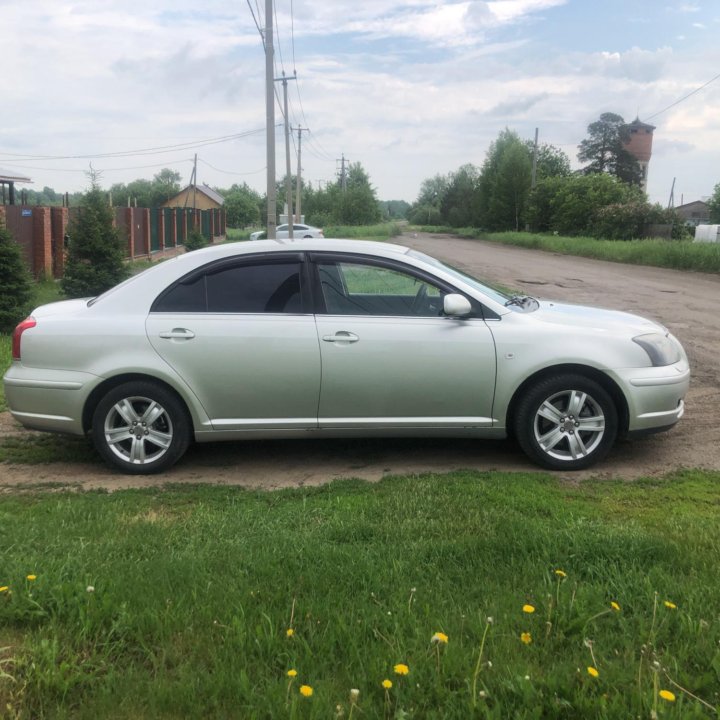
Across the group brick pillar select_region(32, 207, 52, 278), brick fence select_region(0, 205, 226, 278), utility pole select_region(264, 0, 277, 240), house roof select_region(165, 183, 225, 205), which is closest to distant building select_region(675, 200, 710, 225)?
house roof select_region(165, 183, 225, 205)

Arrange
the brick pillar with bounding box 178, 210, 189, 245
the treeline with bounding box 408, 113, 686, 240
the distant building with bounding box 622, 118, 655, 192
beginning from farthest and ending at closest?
the distant building with bounding box 622, 118, 655, 192 < the treeline with bounding box 408, 113, 686, 240 < the brick pillar with bounding box 178, 210, 189, 245

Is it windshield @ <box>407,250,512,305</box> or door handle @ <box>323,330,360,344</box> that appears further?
windshield @ <box>407,250,512,305</box>

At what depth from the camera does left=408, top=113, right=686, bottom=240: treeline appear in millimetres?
44562

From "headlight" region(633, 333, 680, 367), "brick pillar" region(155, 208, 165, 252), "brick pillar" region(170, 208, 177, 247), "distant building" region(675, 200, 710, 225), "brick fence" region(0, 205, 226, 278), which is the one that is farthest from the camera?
"distant building" region(675, 200, 710, 225)

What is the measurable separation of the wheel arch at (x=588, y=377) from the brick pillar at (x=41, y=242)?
16.9m

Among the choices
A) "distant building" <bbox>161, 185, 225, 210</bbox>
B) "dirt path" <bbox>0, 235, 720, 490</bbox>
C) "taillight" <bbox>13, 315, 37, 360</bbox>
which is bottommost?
"dirt path" <bbox>0, 235, 720, 490</bbox>

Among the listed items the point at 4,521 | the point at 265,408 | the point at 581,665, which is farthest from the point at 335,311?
the point at 581,665

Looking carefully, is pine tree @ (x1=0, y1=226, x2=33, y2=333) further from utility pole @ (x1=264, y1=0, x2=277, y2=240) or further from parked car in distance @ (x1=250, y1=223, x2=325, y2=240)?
parked car in distance @ (x1=250, y1=223, x2=325, y2=240)

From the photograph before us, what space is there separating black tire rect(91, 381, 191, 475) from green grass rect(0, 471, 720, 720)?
2.90ft

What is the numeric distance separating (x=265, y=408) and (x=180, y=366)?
640 mm

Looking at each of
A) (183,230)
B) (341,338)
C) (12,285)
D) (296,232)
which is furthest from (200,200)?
(341,338)

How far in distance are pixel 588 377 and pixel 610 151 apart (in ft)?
294

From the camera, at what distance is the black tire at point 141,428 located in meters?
5.27

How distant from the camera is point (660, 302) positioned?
622 inches
